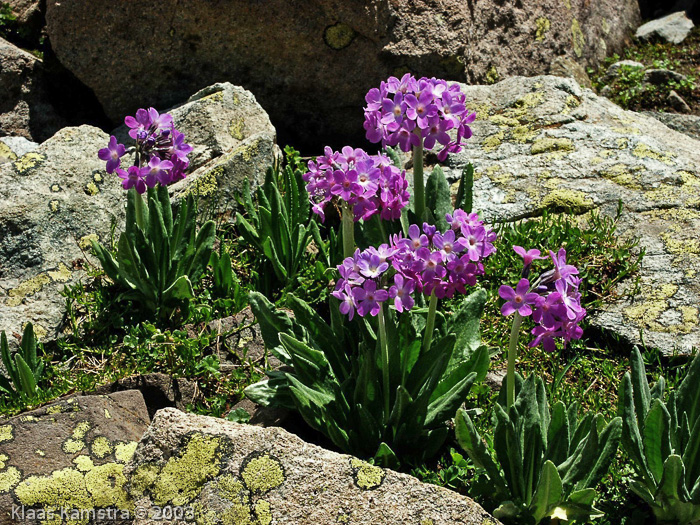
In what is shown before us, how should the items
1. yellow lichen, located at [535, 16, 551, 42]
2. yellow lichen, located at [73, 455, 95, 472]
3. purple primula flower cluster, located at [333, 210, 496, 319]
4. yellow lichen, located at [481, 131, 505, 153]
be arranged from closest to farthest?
1. purple primula flower cluster, located at [333, 210, 496, 319]
2. yellow lichen, located at [73, 455, 95, 472]
3. yellow lichen, located at [481, 131, 505, 153]
4. yellow lichen, located at [535, 16, 551, 42]

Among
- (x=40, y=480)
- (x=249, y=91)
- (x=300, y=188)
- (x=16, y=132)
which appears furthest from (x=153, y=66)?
(x=40, y=480)

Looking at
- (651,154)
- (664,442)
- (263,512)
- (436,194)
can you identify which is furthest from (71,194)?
(651,154)

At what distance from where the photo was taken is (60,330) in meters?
4.07

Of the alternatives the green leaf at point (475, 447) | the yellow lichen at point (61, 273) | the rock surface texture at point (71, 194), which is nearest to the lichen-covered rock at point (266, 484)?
the green leaf at point (475, 447)

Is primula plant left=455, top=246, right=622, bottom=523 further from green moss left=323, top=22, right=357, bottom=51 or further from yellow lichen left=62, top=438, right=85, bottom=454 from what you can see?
green moss left=323, top=22, right=357, bottom=51

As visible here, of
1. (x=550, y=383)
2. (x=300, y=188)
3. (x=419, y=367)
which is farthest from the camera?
(x=300, y=188)

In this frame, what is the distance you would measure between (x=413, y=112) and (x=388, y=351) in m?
1.04

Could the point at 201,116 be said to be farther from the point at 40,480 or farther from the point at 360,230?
the point at 40,480

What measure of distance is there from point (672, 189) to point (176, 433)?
3502 mm

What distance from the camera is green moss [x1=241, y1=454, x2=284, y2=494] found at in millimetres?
2672

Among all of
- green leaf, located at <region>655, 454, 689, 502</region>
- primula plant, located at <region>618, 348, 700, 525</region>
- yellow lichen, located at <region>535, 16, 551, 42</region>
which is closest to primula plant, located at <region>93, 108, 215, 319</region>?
primula plant, located at <region>618, 348, 700, 525</region>

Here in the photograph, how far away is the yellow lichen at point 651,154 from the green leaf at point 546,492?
298 centimetres

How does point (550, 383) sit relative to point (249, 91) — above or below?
below

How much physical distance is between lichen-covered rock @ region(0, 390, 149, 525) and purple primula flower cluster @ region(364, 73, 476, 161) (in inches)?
69.2
